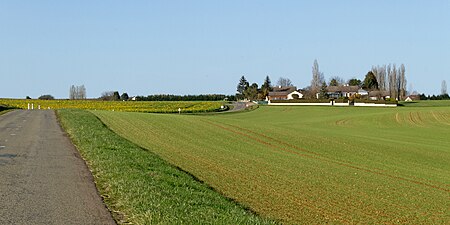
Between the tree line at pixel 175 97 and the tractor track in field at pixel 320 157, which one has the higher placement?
the tree line at pixel 175 97

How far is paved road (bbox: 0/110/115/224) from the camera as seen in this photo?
8617mm

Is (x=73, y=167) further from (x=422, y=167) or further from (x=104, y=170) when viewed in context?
(x=422, y=167)

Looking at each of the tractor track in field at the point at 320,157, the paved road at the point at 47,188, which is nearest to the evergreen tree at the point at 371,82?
the tractor track in field at the point at 320,157

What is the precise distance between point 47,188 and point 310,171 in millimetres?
8919

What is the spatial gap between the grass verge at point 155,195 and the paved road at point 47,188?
0.32 metres

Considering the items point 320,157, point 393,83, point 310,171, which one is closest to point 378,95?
point 393,83

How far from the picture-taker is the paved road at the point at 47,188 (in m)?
8.62

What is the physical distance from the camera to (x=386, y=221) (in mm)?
10477

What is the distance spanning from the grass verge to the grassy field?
2.93 feet

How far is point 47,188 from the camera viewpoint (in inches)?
440

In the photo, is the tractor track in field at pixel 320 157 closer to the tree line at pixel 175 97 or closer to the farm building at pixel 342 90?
the tree line at pixel 175 97

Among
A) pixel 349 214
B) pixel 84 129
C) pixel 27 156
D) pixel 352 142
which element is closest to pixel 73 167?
pixel 27 156

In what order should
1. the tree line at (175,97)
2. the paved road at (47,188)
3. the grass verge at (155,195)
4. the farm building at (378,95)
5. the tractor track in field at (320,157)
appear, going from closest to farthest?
the grass verge at (155,195), the paved road at (47,188), the tractor track in field at (320,157), the farm building at (378,95), the tree line at (175,97)

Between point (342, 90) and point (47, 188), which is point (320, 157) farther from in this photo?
point (342, 90)
